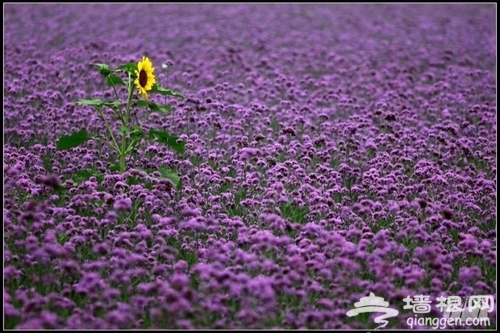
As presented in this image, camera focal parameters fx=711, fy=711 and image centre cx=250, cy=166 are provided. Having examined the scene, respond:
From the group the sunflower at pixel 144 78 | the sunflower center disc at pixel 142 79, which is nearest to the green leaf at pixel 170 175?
the sunflower at pixel 144 78

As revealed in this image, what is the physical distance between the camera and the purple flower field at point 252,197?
4434mm

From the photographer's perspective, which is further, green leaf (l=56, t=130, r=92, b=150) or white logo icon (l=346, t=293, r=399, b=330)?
green leaf (l=56, t=130, r=92, b=150)

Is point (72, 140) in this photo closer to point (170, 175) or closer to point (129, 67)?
point (129, 67)

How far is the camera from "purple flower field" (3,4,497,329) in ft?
14.5

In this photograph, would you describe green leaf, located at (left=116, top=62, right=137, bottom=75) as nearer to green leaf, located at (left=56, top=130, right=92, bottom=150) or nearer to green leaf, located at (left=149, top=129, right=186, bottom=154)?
green leaf, located at (left=149, top=129, right=186, bottom=154)

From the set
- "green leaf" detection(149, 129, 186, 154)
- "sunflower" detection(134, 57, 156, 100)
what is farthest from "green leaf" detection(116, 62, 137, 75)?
"green leaf" detection(149, 129, 186, 154)

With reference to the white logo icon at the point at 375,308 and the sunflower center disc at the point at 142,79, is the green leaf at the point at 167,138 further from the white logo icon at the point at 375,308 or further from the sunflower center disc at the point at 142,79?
the white logo icon at the point at 375,308

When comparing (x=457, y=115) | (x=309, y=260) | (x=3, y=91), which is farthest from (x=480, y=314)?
(x=3, y=91)

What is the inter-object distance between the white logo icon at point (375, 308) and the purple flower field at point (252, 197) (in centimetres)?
5

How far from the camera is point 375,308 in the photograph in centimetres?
454

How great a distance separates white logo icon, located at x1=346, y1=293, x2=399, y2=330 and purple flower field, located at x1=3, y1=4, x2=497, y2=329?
46 millimetres

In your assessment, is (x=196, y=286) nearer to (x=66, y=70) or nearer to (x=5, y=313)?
(x=5, y=313)

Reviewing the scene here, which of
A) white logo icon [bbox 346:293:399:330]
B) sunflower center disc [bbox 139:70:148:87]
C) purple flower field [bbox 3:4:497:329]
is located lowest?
white logo icon [bbox 346:293:399:330]

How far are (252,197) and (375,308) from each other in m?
1.86
